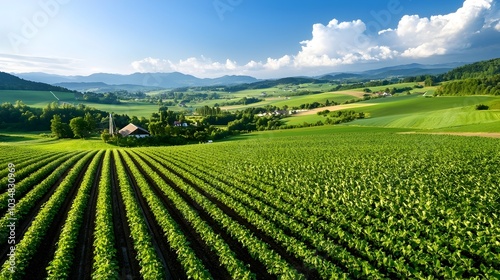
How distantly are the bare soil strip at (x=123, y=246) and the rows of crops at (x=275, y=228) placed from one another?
0.06m

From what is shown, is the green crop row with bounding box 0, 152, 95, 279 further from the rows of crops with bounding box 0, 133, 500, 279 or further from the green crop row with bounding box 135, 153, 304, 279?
the green crop row with bounding box 135, 153, 304, 279

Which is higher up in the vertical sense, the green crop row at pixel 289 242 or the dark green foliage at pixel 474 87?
the dark green foliage at pixel 474 87

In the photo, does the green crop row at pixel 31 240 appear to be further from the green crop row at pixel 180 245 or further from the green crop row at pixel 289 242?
the green crop row at pixel 289 242

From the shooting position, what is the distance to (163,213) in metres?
19.7

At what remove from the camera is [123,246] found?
16.7m

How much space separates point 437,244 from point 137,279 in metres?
14.5

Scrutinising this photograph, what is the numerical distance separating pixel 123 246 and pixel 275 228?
8.87 m

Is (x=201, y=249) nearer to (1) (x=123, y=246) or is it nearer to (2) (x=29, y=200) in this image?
(1) (x=123, y=246)

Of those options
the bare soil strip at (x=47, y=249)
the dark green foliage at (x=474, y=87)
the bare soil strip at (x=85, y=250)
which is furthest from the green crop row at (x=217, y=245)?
the dark green foliage at (x=474, y=87)

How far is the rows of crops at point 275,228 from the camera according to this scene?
1319 centimetres

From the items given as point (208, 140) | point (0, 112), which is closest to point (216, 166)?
point (208, 140)

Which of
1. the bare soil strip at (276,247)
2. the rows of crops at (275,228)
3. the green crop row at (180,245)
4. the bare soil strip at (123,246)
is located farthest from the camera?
the bare soil strip at (123,246)

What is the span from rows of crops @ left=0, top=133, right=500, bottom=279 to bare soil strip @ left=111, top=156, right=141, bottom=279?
0.19ft

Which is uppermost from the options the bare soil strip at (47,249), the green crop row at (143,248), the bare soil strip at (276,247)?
→ the green crop row at (143,248)
